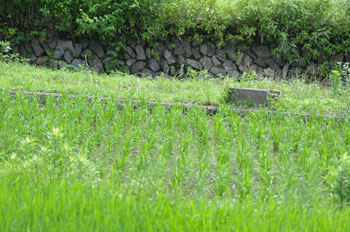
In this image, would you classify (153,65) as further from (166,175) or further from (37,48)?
(166,175)

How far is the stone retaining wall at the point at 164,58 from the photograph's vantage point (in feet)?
31.5

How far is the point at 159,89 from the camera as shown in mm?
6586

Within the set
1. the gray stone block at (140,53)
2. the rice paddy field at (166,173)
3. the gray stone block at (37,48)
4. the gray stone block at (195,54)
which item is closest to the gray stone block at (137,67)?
the gray stone block at (140,53)

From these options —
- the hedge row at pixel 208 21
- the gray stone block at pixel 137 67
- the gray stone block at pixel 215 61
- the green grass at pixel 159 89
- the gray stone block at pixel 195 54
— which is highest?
the hedge row at pixel 208 21

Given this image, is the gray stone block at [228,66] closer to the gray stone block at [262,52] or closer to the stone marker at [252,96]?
the gray stone block at [262,52]

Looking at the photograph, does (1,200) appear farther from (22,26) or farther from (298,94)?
(22,26)

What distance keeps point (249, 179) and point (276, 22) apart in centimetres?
753

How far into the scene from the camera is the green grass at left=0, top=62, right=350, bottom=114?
17.6 feet

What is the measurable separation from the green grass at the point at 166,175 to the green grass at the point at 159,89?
54 cm

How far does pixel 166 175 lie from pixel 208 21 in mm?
7119

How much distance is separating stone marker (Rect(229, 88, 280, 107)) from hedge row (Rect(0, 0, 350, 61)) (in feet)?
14.8

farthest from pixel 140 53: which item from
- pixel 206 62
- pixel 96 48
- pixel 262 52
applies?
pixel 262 52

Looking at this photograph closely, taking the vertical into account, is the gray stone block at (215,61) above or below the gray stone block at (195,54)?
below

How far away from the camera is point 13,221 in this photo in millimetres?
1824
